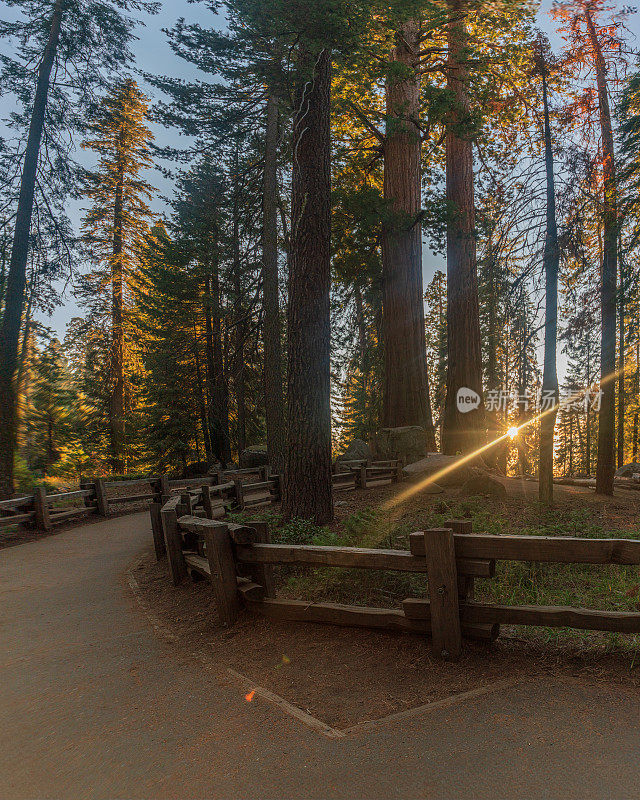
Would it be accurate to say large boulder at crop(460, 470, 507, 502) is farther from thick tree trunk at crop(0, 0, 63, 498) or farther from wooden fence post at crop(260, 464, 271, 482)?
thick tree trunk at crop(0, 0, 63, 498)

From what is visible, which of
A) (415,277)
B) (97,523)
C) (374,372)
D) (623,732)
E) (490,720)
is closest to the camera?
(623,732)

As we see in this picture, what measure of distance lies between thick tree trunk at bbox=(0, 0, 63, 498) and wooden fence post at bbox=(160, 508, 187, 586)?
27.4 ft

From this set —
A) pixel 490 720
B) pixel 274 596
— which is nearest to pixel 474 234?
pixel 274 596

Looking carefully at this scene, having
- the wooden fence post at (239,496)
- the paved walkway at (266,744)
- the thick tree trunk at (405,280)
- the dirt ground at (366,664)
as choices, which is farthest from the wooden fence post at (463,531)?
the thick tree trunk at (405,280)

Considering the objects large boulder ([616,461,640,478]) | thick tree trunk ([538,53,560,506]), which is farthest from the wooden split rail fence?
large boulder ([616,461,640,478])

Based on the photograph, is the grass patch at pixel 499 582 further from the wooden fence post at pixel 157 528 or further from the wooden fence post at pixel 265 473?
the wooden fence post at pixel 265 473

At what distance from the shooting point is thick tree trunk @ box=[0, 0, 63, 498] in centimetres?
1353

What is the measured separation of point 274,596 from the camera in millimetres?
5551

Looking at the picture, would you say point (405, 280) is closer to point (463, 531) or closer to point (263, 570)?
point (263, 570)

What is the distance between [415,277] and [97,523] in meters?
11.6

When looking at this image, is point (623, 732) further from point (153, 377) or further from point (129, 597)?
point (153, 377)

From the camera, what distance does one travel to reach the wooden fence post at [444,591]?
165 inches

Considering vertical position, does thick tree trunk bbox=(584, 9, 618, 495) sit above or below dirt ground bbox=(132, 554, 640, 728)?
above

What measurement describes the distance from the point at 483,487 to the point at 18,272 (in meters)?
13.1
